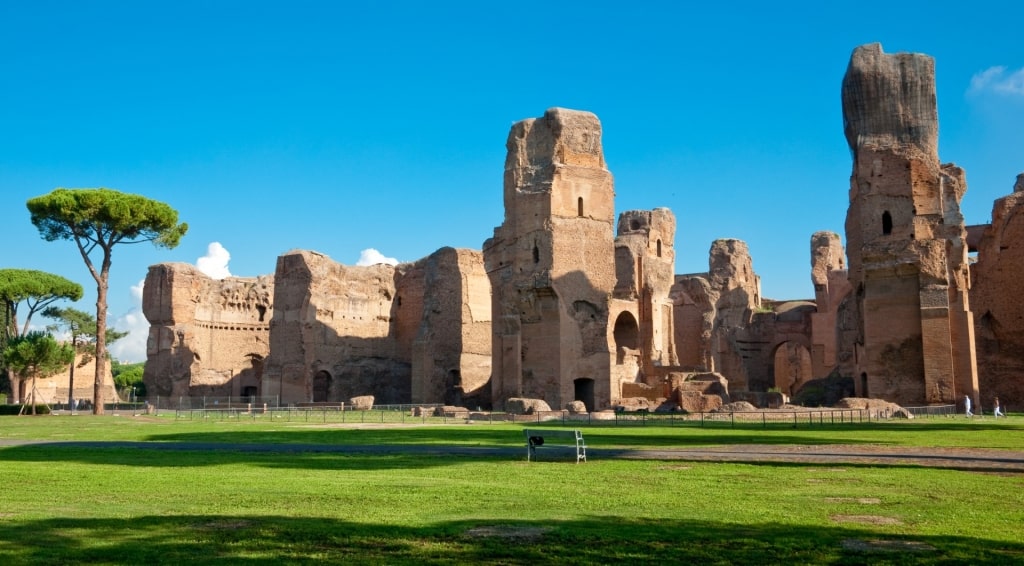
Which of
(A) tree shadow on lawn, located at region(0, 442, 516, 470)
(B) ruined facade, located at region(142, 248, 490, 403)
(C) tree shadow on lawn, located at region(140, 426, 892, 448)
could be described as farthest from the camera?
(B) ruined facade, located at region(142, 248, 490, 403)

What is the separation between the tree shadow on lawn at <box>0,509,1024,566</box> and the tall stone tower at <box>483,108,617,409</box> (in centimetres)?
2995

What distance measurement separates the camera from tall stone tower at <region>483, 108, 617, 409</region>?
38.2 meters

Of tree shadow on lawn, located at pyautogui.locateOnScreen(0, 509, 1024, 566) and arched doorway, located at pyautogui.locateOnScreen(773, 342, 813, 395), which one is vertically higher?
arched doorway, located at pyautogui.locateOnScreen(773, 342, 813, 395)

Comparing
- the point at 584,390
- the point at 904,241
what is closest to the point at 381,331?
the point at 584,390

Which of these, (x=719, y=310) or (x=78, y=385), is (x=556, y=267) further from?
(x=78, y=385)

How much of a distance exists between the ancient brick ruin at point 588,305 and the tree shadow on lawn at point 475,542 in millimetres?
25882

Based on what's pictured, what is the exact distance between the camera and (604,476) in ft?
38.8

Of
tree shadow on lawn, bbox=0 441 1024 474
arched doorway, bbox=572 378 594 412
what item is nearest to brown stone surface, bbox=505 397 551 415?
arched doorway, bbox=572 378 594 412

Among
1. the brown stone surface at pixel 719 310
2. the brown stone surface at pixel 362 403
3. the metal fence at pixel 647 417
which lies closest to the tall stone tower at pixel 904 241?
the metal fence at pixel 647 417

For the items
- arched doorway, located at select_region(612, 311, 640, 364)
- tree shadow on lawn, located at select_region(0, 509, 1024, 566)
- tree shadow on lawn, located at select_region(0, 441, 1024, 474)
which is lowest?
tree shadow on lawn, located at select_region(0, 509, 1024, 566)

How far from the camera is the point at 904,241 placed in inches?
1340

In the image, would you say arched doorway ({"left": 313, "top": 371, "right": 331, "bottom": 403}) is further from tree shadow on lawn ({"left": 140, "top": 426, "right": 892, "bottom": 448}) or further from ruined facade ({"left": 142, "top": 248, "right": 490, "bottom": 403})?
tree shadow on lawn ({"left": 140, "top": 426, "right": 892, "bottom": 448})

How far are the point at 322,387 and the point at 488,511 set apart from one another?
4070 centimetres

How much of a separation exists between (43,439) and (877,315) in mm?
27144
